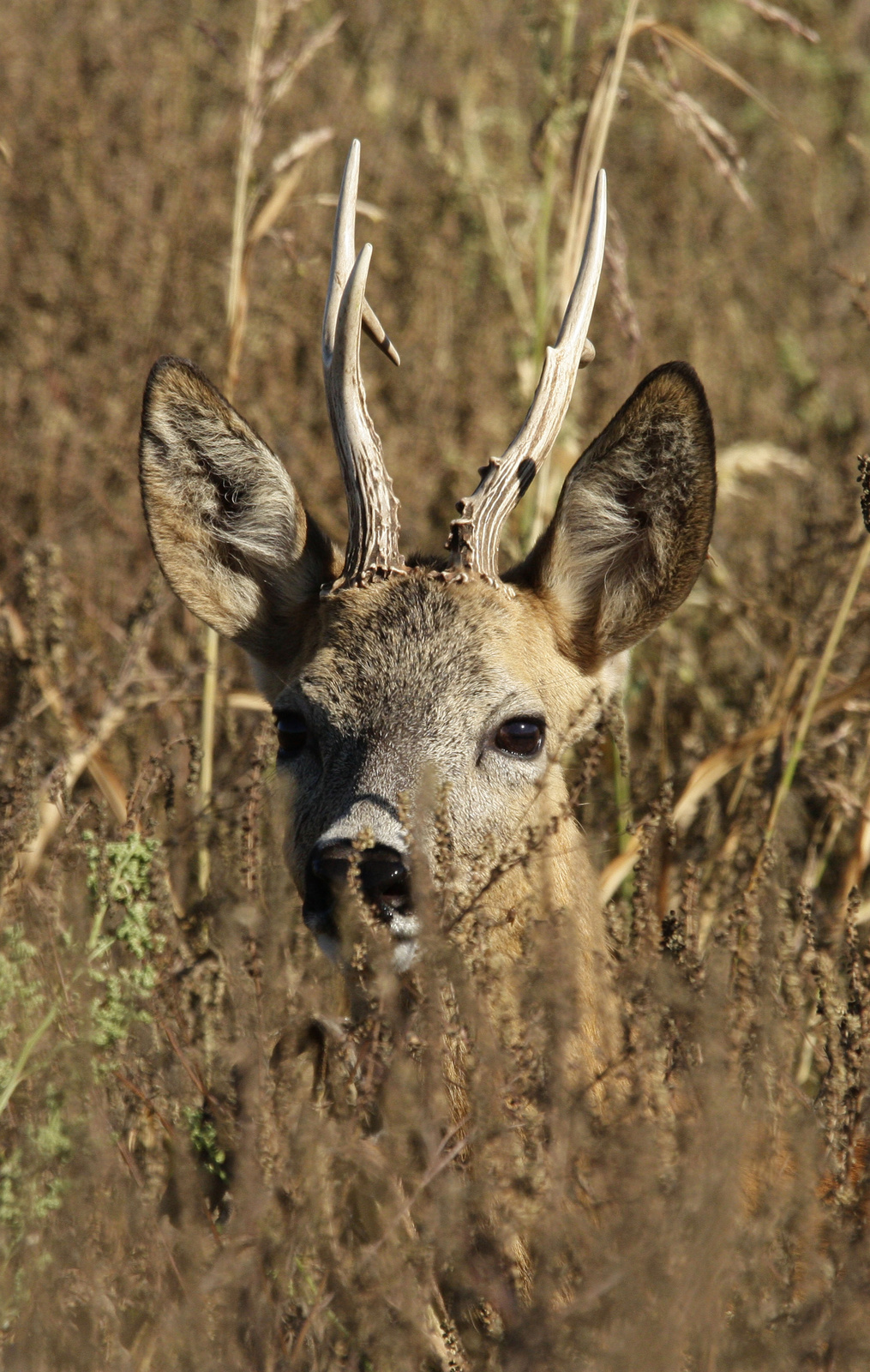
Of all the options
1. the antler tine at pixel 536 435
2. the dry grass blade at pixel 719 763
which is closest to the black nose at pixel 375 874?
the antler tine at pixel 536 435

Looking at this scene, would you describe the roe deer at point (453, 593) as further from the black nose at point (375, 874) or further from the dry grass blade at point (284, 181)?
the dry grass blade at point (284, 181)

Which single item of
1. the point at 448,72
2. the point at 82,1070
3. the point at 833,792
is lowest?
the point at 82,1070

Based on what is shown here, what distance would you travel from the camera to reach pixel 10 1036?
121 inches

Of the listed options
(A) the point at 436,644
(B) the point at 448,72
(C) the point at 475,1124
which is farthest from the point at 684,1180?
(B) the point at 448,72

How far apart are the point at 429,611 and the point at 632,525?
648 millimetres

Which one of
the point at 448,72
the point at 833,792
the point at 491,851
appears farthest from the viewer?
the point at 448,72

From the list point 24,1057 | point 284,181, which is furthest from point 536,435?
point 284,181

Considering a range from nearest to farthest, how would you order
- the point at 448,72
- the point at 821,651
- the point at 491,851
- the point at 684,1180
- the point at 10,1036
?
the point at 684,1180 → the point at 10,1036 → the point at 491,851 → the point at 821,651 → the point at 448,72

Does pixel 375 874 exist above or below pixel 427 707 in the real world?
below

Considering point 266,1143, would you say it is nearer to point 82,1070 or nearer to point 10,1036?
point 82,1070

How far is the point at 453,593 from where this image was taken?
391 centimetres

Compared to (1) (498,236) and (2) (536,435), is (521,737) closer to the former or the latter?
(2) (536,435)

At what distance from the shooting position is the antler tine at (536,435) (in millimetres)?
3645

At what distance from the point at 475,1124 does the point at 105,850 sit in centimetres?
119
